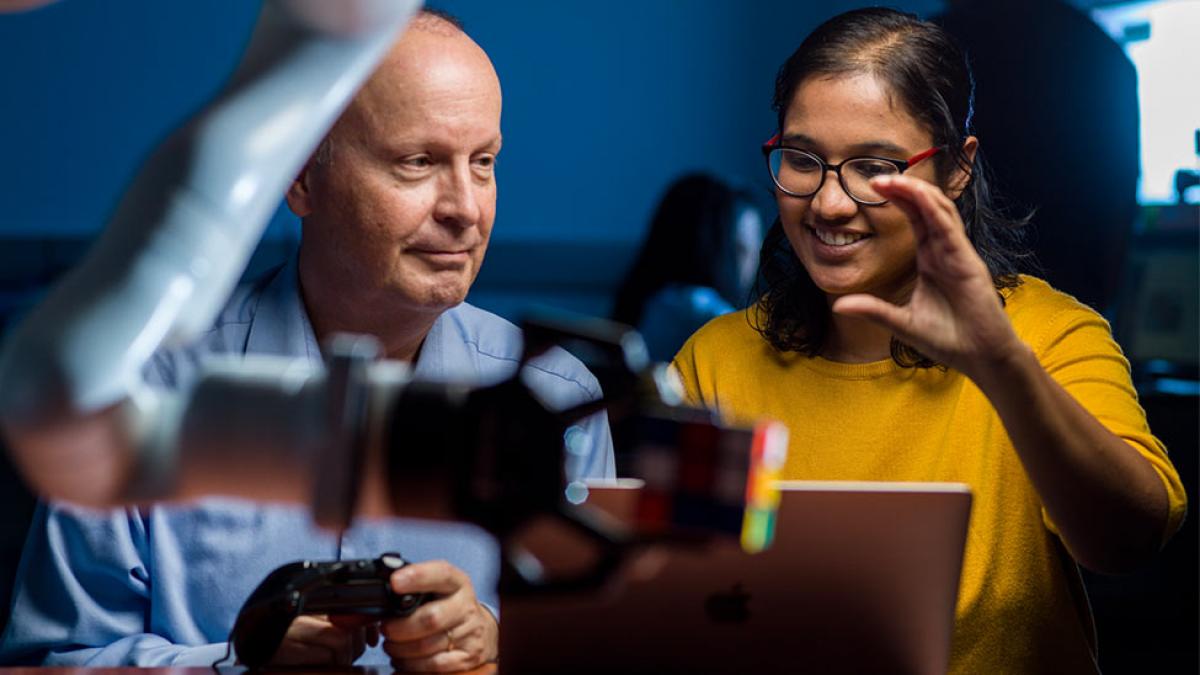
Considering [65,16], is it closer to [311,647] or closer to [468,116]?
[468,116]

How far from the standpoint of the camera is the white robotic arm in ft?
1.42

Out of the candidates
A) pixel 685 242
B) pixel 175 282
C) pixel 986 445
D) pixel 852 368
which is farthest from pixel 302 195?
pixel 685 242

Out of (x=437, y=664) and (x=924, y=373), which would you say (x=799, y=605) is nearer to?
(x=437, y=664)

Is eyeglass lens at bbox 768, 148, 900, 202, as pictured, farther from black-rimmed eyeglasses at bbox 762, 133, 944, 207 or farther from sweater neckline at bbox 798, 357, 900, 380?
sweater neckline at bbox 798, 357, 900, 380

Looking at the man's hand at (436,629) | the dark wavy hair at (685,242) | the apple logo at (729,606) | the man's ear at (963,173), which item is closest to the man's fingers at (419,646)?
the man's hand at (436,629)

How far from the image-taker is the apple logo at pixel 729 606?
955 millimetres

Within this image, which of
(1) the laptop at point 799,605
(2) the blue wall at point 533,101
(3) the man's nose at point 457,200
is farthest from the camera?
(2) the blue wall at point 533,101

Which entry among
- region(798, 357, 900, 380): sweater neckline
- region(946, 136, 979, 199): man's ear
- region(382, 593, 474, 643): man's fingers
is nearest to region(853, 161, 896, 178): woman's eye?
region(946, 136, 979, 199): man's ear

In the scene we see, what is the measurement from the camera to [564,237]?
403 cm

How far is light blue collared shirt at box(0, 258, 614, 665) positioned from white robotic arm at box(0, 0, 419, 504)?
0.67 metres

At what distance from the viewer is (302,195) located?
4.67 feet

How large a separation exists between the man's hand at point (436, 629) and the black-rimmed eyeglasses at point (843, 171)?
0.61 m

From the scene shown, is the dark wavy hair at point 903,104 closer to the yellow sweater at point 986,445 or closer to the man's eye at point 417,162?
the yellow sweater at point 986,445

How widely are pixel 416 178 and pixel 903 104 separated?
A: 55 cm
